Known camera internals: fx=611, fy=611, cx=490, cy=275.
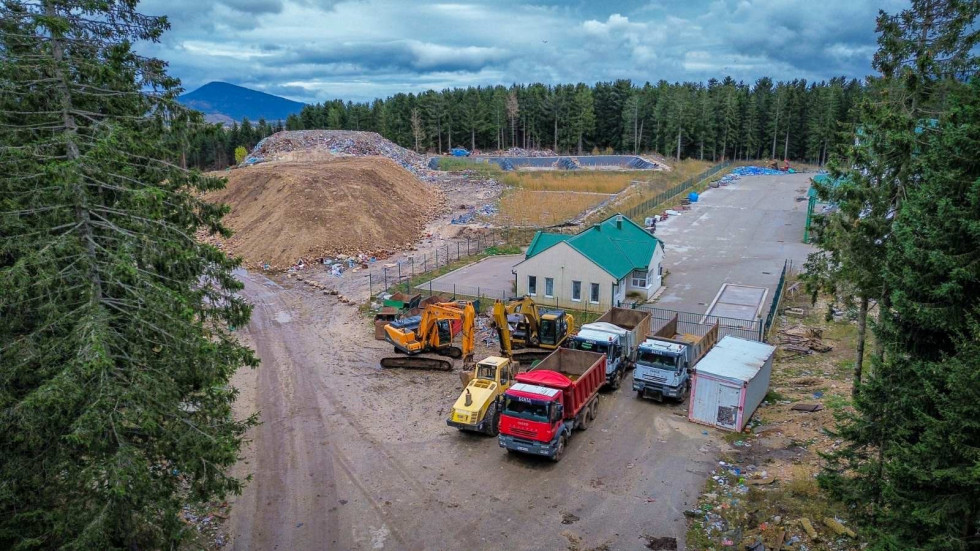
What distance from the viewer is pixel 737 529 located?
1351cm

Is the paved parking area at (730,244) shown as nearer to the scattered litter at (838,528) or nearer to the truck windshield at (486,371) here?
the truck windshield at (486,371)

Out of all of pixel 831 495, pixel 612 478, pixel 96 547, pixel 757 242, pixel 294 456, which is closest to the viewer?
pixel 96 547

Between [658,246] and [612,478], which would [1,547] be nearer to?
[612,478]

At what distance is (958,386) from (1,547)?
14.6 meters

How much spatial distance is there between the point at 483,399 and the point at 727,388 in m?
7.33

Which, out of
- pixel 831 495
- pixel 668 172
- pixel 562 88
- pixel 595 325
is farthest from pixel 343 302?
pixel 562 88

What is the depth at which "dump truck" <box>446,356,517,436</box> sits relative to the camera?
59.1 ft

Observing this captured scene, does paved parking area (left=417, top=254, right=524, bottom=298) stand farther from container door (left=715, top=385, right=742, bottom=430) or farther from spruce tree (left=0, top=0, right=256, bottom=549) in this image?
spruce tree (left=0, top=0, right=256, bottom=549)

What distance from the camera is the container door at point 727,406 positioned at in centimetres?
1823

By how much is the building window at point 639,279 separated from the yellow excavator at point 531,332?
29.1 feet

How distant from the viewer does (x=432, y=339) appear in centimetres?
2419

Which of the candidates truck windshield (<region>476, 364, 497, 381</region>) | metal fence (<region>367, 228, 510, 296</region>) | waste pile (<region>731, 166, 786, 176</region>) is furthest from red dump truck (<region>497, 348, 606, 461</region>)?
waste pile (<region>731, 166, 786, 176</region>)

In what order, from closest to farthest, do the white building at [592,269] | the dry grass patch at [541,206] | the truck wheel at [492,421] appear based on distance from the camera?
the truck wheel at [492,421] < the white building at [592,269] < the dry grass patch at [541,206]

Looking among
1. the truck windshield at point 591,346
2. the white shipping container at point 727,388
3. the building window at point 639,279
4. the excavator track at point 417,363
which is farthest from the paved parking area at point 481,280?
the white shipping container at point 727,388
